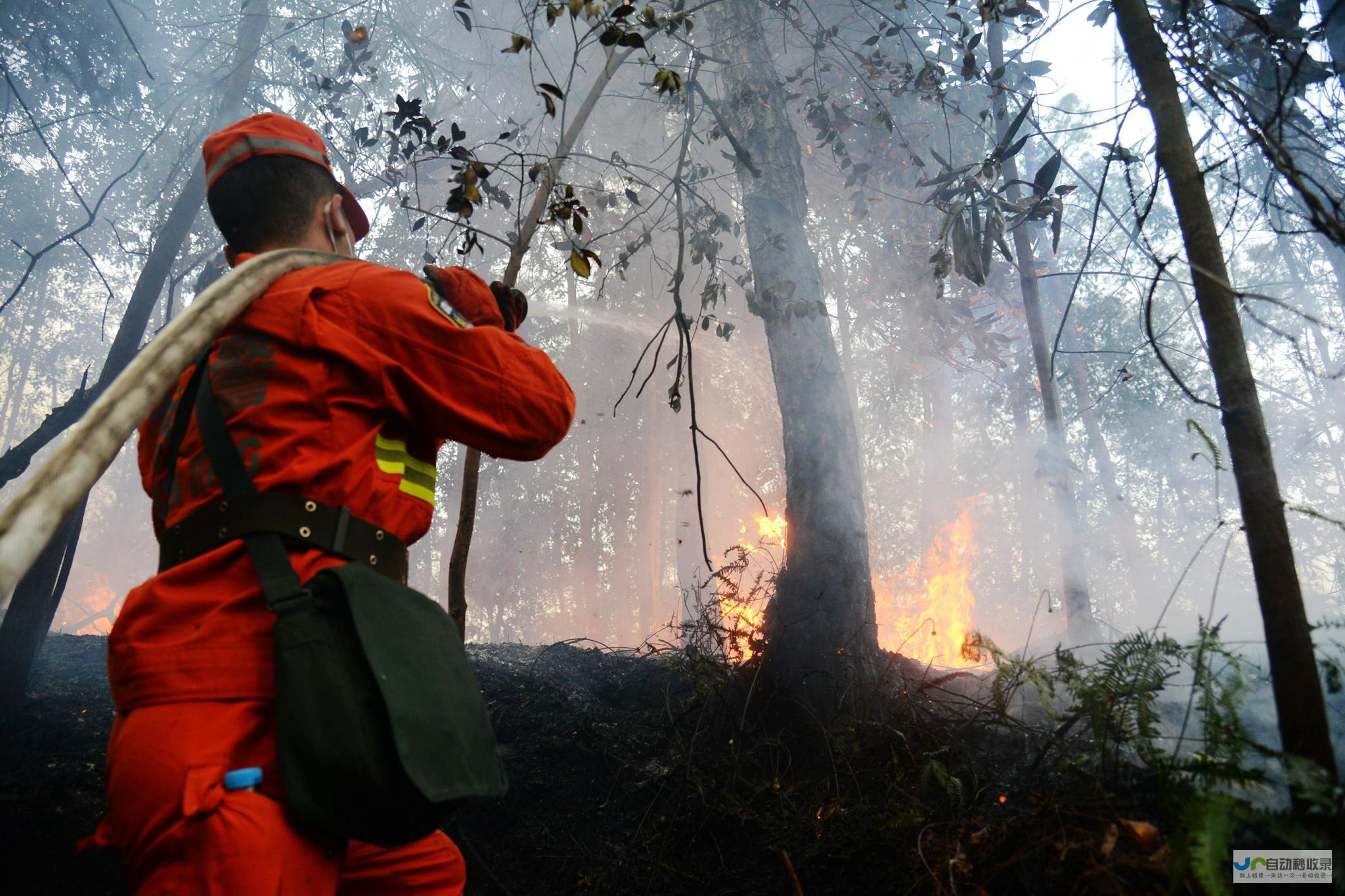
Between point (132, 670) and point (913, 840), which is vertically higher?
point (132, 670)

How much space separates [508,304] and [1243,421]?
2.09 m

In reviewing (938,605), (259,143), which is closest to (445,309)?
(259,143)

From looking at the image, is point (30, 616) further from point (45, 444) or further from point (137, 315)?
point (137, 315)

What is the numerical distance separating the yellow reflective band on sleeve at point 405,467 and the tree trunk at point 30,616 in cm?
369

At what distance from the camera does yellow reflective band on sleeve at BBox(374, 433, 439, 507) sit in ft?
5.85

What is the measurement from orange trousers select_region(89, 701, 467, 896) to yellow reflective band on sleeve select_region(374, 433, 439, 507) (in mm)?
588

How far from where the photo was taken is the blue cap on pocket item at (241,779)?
1358 millimetres

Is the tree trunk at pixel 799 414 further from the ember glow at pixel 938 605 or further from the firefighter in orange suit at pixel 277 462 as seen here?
the ember glow at pixel 938 605

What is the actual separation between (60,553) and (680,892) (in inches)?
176

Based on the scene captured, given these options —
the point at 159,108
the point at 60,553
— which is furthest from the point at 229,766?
the point at 159,108

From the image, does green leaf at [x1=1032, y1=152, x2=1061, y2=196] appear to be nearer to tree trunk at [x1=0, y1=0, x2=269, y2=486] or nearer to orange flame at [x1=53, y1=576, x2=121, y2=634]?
tree trunk at [x1=0, y1=0, x2=269, y2=486]

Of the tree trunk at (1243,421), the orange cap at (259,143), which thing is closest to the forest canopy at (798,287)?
the tree trunk at (1243,421)

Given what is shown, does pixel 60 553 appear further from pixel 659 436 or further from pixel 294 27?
pixel 659 436

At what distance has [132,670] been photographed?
1.46 m
